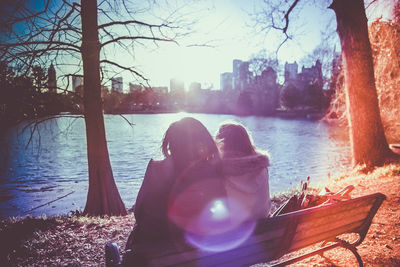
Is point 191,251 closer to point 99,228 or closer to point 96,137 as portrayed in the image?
point 99,228

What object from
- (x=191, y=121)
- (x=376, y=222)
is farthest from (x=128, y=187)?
(x=191, y=121)

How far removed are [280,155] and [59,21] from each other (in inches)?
731

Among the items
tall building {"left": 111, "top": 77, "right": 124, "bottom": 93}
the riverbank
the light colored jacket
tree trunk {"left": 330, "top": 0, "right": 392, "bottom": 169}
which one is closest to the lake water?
tall building {"left": 111, "top": 77, "right": 124, "bottom": 93}

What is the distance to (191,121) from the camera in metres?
2.03

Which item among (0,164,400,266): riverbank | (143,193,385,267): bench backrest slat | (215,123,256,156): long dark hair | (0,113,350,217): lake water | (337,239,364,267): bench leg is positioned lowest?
(0,113,350,217): lake water

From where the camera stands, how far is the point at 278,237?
215 cm

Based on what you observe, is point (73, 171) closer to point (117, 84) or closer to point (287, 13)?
point (117, 84)

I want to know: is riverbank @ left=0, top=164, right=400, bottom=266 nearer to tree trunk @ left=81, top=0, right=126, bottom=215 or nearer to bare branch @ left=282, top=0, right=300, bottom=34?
tree trunk @ left=81, top=0, right=126, bottom=215

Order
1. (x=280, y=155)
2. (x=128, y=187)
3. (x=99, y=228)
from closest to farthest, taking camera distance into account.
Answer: (x=99, y=228) < (x=128, y=187) < (x=280, y=155)

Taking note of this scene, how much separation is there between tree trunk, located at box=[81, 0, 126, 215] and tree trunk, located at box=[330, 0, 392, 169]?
6.85 metres

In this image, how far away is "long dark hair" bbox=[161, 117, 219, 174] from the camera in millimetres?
1983

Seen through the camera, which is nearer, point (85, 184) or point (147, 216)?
point (147, 216)

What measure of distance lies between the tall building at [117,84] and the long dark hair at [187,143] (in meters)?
4.94

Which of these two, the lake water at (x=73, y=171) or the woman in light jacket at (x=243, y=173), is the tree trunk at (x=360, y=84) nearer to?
the lake water at (x=73, y=171)
